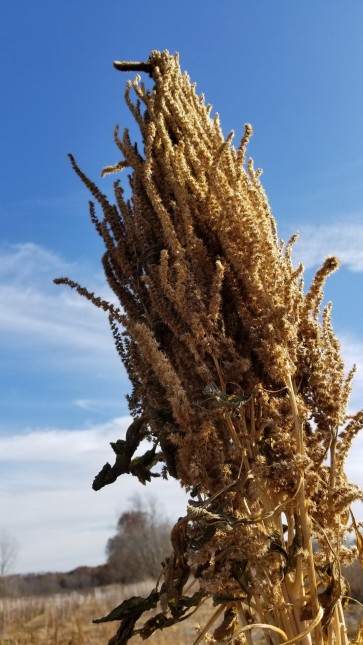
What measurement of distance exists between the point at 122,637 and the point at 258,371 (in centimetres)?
108

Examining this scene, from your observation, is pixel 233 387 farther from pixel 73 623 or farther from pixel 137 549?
pixel 137 549

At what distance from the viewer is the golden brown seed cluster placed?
1.92 m

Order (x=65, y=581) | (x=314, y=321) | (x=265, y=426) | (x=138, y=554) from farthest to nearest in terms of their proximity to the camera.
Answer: (x=65, y=581) → (x=138, y=554) → (x=314, y=321) → (x=265, y=426)

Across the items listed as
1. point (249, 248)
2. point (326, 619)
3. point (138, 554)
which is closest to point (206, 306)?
point (249, 248)

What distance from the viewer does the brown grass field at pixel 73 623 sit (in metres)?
7.42

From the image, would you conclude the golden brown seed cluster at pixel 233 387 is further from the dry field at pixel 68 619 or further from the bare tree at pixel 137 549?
the bare tree at pixel 137 549

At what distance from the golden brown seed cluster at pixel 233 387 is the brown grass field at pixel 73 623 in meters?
4.34

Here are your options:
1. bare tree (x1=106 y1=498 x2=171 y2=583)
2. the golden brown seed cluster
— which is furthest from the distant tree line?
the golden brown seed cluster

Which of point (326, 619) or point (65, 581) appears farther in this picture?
point (65, 581)

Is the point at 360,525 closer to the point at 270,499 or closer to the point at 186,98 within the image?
the point at 270,499

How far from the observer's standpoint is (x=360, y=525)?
2.17 m

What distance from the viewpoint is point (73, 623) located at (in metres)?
10.0

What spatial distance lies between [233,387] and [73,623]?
9520 mm

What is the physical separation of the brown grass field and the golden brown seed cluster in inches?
171
